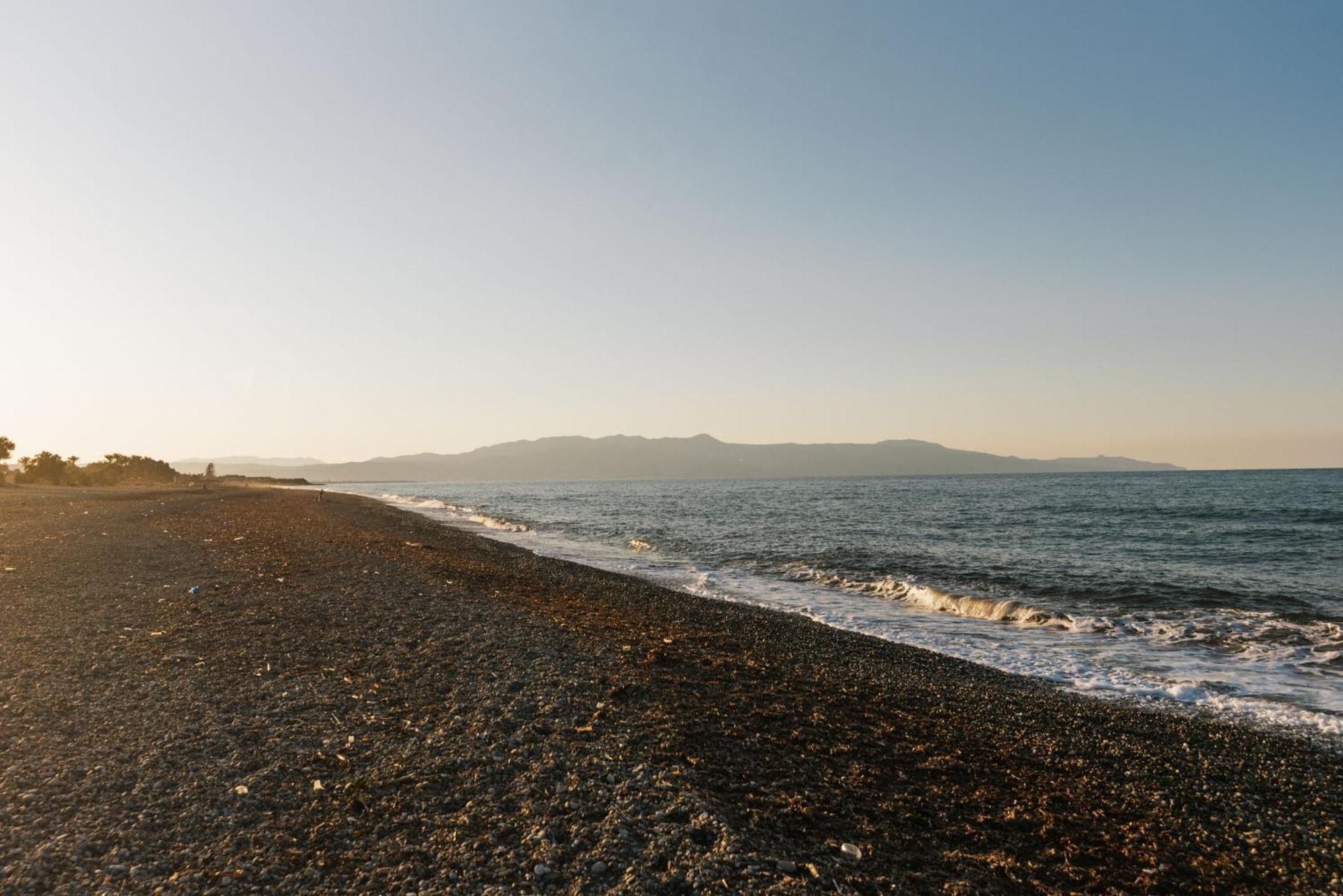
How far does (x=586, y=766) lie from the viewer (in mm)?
6816

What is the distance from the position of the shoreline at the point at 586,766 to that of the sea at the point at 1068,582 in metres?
2.90

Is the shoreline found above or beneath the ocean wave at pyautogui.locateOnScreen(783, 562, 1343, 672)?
above

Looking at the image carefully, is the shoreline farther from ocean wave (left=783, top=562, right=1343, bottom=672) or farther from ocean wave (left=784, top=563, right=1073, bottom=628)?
ocean wave (left=784, top=563, right=1073, bottom=628)

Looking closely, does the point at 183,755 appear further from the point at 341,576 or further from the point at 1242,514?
the point at 1242,514

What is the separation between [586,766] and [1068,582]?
22.3 m

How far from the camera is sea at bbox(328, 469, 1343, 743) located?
12.9 metres

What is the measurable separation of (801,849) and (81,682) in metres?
9.62

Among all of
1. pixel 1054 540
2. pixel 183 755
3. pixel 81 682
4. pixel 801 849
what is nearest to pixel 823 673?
pixel 801 849

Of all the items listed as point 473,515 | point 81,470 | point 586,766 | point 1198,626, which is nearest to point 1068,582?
point 1198,626

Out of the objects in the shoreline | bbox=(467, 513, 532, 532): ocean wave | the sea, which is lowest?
the sea

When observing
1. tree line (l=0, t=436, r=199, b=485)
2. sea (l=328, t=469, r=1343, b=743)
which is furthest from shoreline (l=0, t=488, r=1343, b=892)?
tree line (l=0, t=436, r=199, b=485)

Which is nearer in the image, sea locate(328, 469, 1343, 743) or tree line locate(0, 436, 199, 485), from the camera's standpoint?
sea locate(328, 469, 1343, 743)

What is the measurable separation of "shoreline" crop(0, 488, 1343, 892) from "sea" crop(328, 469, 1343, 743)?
2.90 metres

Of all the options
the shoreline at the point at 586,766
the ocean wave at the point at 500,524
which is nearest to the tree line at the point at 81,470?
the ocean wave at the point at 500,524
